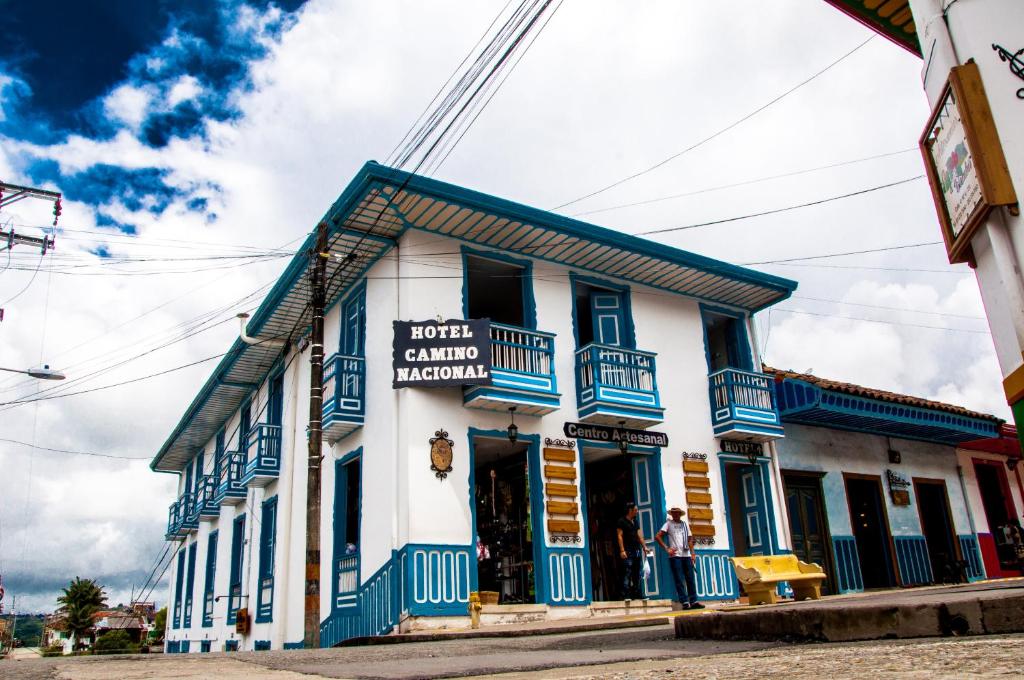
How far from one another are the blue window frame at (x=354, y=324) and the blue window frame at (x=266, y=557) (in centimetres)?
461

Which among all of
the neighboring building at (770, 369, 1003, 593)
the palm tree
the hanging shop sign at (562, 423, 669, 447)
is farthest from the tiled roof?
the palm tree

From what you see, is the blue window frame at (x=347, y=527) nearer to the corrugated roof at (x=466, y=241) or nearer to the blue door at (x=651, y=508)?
the corrugated roof at (x=466, y=241)

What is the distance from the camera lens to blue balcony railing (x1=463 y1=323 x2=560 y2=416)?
12457mm

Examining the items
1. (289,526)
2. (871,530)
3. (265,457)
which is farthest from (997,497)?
(265,457)

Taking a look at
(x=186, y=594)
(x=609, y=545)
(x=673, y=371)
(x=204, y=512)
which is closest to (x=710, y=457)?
A: (x=673, y=371)

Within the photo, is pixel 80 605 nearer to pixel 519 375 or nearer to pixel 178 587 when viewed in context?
pixel 178 587

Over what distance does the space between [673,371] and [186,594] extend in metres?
17.6

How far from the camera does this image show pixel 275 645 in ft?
50.3

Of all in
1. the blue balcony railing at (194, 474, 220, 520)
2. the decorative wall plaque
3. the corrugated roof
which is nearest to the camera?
the decorative wall plaque

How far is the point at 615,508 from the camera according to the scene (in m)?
16.1

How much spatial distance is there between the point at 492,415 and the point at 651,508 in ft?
11.6

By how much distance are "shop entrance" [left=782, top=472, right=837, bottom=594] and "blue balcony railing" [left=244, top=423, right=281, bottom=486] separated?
427 inches

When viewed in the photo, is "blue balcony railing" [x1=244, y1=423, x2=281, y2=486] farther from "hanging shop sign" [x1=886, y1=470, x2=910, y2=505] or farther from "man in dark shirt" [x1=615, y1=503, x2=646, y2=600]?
"hanging shop sign" [x1=886, y1=470, x2=910, y2=505]

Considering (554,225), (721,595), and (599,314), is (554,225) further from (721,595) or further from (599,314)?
(721,595)
